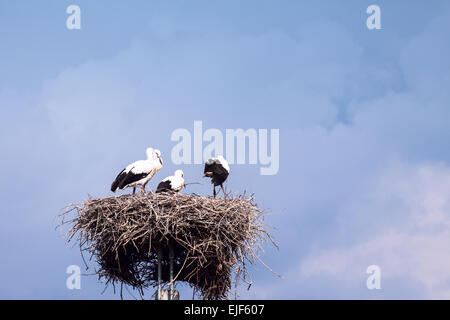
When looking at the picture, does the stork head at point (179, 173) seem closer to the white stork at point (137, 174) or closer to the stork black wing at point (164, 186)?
the stork black wing at point (164, 186)

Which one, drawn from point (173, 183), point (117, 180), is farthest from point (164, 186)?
point (117, 180)

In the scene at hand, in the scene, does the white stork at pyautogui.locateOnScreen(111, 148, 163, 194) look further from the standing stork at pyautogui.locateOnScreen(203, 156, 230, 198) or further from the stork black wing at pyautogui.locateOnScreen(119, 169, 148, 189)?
the standing stork at pyautogui.locateOnScreen(203, 156, 230, 198)

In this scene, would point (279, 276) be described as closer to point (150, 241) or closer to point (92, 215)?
point (150, 241)

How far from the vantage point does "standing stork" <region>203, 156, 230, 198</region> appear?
16.4 metres

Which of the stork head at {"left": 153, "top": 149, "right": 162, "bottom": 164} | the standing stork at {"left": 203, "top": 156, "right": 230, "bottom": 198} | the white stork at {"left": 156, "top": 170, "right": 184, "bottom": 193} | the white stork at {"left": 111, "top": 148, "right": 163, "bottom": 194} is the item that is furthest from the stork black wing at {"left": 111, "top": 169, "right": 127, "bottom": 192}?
the standing stork at {"left": 203, "top": 156, "right": 230, "bottom": 198}

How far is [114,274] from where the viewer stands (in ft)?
47.9

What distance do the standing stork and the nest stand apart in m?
2.15

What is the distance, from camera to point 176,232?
1333cm

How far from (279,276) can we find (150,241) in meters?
2.28

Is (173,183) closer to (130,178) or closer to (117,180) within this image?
(130,178)

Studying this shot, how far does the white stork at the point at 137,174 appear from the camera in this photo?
15385 millimetres

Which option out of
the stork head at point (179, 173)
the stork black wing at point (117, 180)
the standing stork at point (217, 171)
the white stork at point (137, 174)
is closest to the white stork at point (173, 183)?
the stork head at point (179, 173)

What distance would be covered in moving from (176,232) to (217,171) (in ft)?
10.7
